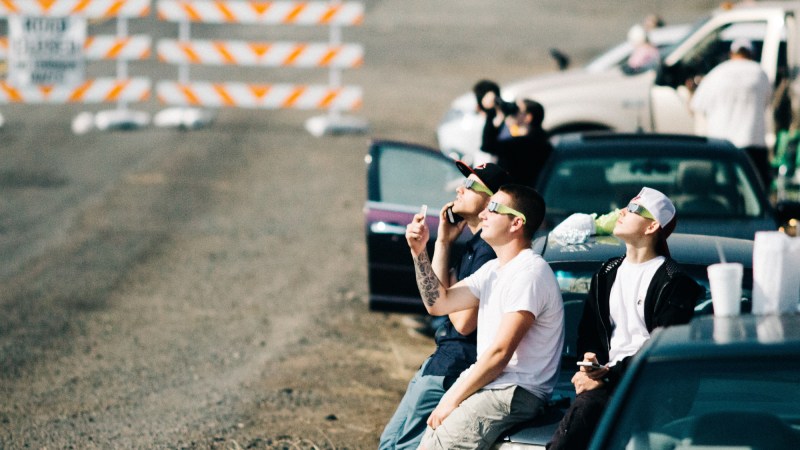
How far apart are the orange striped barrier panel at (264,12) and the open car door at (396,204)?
9663mm

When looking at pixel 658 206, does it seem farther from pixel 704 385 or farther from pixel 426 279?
pixel 704 385

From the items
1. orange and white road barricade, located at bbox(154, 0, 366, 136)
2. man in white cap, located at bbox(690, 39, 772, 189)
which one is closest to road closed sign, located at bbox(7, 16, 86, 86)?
orange and white road barricade, located at bbox(154, 0, 366, 136)

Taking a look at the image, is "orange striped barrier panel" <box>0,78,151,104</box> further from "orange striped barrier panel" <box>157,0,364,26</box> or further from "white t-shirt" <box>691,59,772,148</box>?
"white t-shirt" <box>691,59,772,148</box>

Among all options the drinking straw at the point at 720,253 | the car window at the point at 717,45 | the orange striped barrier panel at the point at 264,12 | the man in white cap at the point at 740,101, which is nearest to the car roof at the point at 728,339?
the drinking straw at the point at 720,253

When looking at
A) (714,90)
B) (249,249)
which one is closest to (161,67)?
(249,249)

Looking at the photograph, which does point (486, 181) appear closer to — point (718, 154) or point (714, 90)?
point (718, 154)

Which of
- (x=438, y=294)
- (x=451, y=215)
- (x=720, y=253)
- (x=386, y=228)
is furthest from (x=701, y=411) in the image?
(x=386, y=228)

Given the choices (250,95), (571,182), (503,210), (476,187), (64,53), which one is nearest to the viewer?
(503,210)

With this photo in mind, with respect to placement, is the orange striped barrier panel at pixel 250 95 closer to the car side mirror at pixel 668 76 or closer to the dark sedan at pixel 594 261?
the car side mirror at pixel 668 76

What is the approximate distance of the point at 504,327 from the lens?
4.85 metres

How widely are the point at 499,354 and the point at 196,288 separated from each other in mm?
6861

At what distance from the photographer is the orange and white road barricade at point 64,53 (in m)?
19.2

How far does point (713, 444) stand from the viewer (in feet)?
13.2

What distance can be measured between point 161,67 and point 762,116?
57.9 ft
